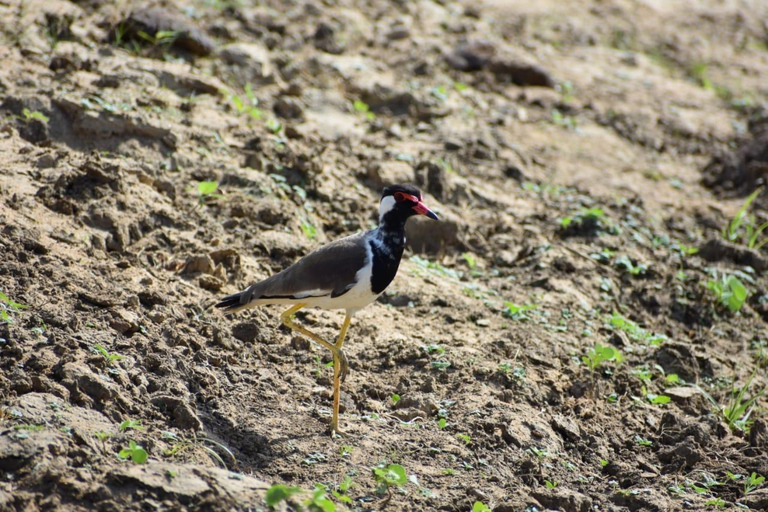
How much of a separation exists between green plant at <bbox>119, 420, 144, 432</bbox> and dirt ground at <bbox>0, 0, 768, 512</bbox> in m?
0.01

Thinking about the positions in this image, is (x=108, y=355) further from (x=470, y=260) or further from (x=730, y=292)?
(x=730, y=292)

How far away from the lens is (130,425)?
439 cm

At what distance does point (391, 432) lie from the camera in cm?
527

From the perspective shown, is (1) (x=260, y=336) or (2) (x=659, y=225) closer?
(1) (x=260, y=336)

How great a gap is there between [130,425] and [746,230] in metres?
6.65

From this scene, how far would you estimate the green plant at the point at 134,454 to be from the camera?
4020 millimetres

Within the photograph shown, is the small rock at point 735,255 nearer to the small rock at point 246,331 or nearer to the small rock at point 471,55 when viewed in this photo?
the small rock at point 471,55

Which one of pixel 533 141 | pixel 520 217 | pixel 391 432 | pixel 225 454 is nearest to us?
pixel 225 454

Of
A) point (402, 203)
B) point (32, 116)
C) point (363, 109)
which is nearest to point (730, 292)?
point (402, 203)

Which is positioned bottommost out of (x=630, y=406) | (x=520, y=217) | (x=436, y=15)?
(x=630, y=406)

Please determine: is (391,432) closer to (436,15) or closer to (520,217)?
(520,217)

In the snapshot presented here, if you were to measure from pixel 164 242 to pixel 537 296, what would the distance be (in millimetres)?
3072

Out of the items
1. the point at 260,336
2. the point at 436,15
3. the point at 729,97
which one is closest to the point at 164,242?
the point at 260,336

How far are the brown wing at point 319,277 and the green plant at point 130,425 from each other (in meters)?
1.21
